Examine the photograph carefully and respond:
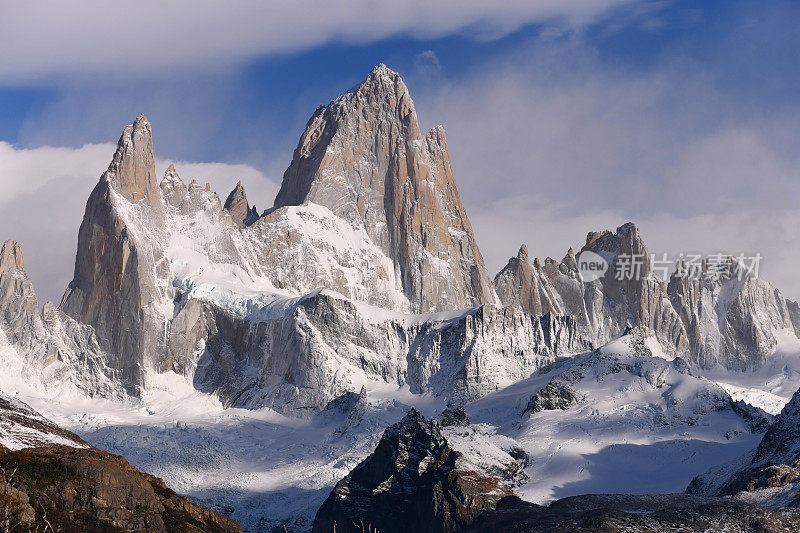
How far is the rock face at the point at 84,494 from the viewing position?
100 m

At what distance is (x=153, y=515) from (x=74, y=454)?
10149 mm

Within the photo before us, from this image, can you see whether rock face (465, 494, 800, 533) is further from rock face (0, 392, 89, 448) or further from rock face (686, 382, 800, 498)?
rock face (0, 392, 89, 448)

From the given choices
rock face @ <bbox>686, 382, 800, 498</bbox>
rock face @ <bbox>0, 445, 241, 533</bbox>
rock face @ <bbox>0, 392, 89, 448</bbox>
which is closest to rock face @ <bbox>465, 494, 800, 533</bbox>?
rock face @ <bbox>686, 382, 800, 498</bbox>

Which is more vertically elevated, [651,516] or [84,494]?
[84,494]

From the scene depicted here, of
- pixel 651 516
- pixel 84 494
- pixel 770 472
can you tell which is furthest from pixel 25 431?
pixel 770 472

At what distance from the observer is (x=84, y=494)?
4139 inches

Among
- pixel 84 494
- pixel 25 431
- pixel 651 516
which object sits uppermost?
pixel 25 431

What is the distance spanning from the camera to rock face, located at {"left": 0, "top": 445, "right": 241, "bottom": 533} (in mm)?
100438

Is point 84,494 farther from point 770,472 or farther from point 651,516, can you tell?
point 770,472

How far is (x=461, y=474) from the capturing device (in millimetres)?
192500

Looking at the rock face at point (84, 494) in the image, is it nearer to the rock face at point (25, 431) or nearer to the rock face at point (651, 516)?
the rock face at point (25, 431)

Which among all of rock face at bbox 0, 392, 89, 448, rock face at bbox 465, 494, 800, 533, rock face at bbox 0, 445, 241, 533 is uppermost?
rock face at bbox 0, 392, 89, 448

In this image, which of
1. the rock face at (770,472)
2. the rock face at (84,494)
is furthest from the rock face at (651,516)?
the rock face at (84,494)

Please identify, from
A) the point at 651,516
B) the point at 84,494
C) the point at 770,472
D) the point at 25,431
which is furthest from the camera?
the point at 770,472
